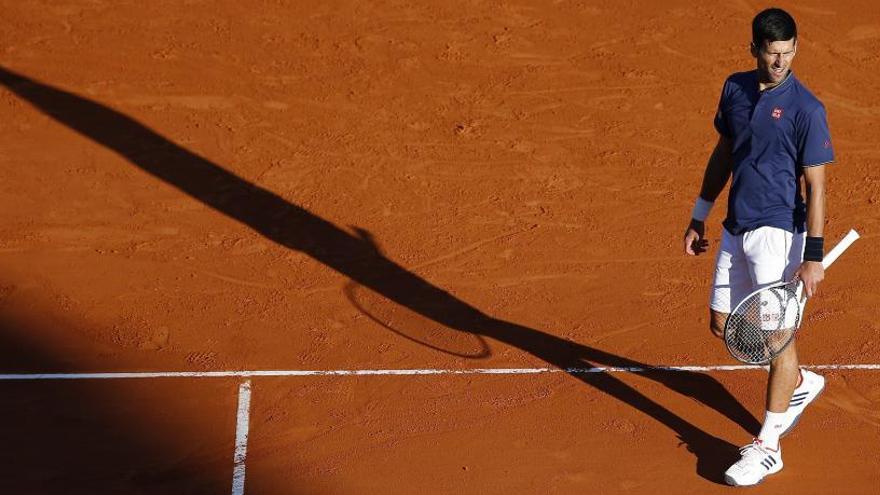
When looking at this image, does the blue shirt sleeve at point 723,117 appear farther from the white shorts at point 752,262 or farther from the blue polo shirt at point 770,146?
the white shorts at point 752,262

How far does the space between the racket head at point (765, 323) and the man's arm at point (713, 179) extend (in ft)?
2.40

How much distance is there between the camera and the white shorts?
6828mm

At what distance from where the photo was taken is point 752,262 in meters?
6.92

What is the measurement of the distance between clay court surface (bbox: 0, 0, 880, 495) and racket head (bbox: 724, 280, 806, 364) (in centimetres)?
103

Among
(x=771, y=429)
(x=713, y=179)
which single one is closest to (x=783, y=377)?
(x=771, y=429)

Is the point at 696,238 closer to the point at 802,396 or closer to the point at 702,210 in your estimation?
the point at 702,210

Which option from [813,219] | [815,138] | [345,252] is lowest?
[813,219]

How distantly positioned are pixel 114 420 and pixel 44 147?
4179mm

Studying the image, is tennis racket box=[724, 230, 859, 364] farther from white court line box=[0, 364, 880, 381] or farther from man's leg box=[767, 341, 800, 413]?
white court line box=[0, 364, 880, 381]

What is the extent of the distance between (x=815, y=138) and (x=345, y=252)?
14.1 ft

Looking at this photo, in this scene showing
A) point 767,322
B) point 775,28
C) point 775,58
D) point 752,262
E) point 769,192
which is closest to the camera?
point 775,28

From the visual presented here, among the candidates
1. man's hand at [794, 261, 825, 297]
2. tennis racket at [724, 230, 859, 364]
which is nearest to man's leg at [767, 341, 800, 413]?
tennis racket at [724, 230, 859, 364]

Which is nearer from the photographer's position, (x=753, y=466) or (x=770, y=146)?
(x=770, y=146)

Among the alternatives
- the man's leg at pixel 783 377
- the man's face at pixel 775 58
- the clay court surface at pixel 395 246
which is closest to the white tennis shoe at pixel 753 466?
the clay court surface at pixel 395 246
